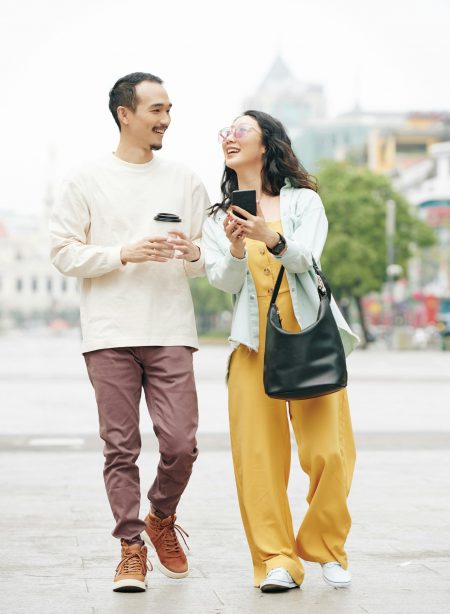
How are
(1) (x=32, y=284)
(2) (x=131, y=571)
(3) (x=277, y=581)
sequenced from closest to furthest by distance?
(3) (x=277, y=581), (2) (x=131, y=571), (1) (x=32, y=284)

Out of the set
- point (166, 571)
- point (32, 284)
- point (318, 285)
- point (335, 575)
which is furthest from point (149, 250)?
point (32, 284)

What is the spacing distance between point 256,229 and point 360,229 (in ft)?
183

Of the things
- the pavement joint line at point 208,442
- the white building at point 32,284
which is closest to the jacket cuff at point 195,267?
the pavement joint line at point 208,442

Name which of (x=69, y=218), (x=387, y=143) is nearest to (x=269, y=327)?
(x=69, y=218)

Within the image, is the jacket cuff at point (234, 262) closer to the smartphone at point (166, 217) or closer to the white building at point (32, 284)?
the smartphone at point (166, 217)

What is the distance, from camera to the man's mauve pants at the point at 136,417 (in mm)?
5145

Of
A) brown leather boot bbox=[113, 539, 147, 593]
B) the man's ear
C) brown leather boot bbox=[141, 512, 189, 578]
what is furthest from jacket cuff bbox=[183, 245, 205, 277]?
brown leather boot bbox=[113, 539, 147, 593]

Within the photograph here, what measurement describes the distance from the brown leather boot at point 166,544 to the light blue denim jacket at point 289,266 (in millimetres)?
800

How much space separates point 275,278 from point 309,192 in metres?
0.37

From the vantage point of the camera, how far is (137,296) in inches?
208

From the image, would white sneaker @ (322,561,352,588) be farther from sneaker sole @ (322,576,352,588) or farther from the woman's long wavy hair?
the woman's long wavy hair

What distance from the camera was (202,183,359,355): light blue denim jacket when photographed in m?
5.01

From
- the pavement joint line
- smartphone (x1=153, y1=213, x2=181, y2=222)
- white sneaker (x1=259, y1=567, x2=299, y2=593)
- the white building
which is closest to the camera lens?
white sneaker (x1=259, y1=567, x2=299, y2=593)

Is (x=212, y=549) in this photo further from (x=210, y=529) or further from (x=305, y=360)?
(x=305, y=360)
